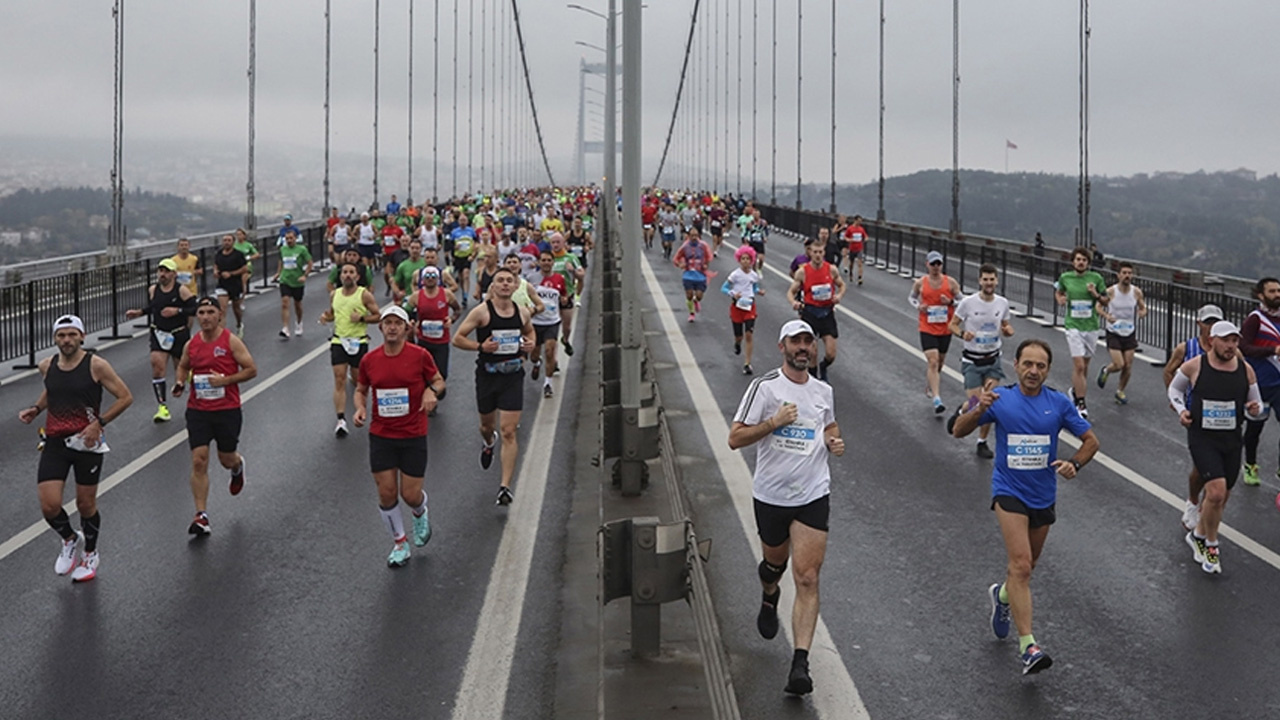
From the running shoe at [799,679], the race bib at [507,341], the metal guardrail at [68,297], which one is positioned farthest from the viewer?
Result: the metal guardrail at [68,297]

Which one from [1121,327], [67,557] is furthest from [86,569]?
[1121,327]

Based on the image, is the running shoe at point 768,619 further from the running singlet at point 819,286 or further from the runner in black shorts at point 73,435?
the running singlet at point 819,286

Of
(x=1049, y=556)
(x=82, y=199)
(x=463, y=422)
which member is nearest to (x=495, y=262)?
(x=463, y=422)

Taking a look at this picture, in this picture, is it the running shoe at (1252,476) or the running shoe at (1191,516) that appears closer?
the running shoe at (1191,516)

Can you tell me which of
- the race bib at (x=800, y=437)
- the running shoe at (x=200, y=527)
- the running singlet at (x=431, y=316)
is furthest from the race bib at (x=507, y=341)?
the race bib at (x=800, y=437)

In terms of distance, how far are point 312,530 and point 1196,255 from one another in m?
114

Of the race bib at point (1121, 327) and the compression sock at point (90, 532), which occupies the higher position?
the race bib at point (1121, 327)

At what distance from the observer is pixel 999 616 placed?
319 inches

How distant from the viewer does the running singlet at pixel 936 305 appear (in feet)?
53.1

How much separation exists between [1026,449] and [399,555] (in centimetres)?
420

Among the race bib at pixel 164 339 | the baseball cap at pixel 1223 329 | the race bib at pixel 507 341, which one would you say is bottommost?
the race bib at pixel 164 339

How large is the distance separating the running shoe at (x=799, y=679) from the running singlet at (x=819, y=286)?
10820 millimetres

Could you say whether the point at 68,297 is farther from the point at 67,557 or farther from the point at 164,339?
the point at 67,557

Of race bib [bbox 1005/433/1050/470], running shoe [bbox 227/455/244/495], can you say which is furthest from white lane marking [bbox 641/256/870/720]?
running shoe [bbox 227/455/244/495]
